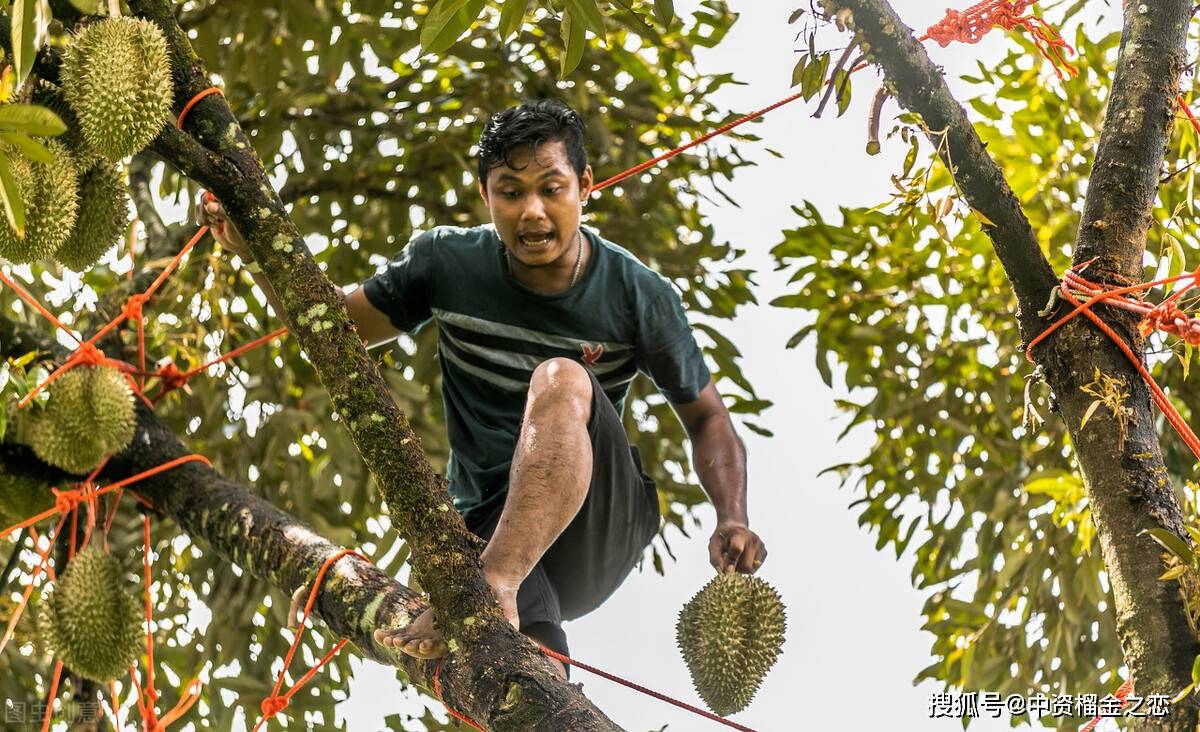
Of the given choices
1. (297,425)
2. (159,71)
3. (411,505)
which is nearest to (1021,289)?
(411,505)

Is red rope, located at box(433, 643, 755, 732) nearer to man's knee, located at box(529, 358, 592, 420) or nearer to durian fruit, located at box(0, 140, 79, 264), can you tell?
man's knee, located at box(529, 358, 592, 420)

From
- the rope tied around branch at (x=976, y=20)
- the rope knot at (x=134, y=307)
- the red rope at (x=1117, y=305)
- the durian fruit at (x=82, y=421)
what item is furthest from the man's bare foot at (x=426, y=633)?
the rope knot at (x=134, y=307)

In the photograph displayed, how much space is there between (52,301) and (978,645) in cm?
248

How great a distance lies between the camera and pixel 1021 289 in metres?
1.88

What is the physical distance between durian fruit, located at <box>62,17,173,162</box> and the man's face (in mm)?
524

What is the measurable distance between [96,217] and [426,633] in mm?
806

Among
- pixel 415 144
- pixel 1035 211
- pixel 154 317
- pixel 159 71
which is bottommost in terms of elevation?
pixel 159 71

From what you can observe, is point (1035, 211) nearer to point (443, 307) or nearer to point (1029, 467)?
point (1029, 467)

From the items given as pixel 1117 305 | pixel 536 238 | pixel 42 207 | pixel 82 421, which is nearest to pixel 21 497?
pixel 82 421

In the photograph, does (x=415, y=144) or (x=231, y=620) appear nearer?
(x=231, y=620)

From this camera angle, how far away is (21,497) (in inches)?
102

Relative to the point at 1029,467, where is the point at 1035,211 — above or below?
above

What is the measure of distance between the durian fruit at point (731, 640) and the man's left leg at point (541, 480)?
0.85 feet

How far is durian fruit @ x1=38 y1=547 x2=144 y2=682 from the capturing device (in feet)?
7.97
